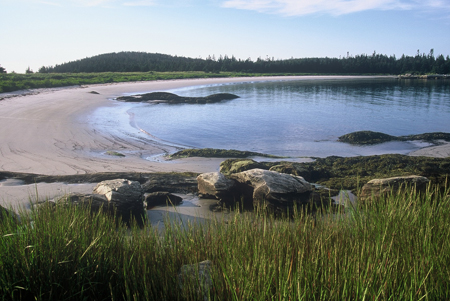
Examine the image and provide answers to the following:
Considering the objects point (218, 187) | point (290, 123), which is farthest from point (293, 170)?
point (290, 123)

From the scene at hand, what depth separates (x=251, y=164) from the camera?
30.0ft

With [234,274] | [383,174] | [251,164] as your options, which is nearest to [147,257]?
[234,274]

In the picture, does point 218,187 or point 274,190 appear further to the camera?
point 218,187

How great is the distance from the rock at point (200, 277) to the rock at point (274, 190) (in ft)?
9.90

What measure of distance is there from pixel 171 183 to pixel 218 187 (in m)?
1.59

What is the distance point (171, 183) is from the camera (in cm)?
816

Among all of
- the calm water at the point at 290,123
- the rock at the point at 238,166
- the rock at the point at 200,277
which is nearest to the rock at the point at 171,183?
the rock at the point at 238,166

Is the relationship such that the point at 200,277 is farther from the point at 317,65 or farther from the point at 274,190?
the point at 317,65

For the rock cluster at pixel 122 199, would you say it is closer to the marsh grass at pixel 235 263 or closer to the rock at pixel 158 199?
the rock at pixel 158 199

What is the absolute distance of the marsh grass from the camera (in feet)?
8.79

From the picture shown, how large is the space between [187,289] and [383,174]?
7.56 meters

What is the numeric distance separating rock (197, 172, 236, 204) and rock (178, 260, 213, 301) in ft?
11.7

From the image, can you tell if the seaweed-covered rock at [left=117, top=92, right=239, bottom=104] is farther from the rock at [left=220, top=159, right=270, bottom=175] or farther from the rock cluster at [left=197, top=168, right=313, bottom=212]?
the rock cluster at [left=197, top=168, right=313, bottom=212]

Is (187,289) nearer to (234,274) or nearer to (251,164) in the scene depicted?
(234,274)
